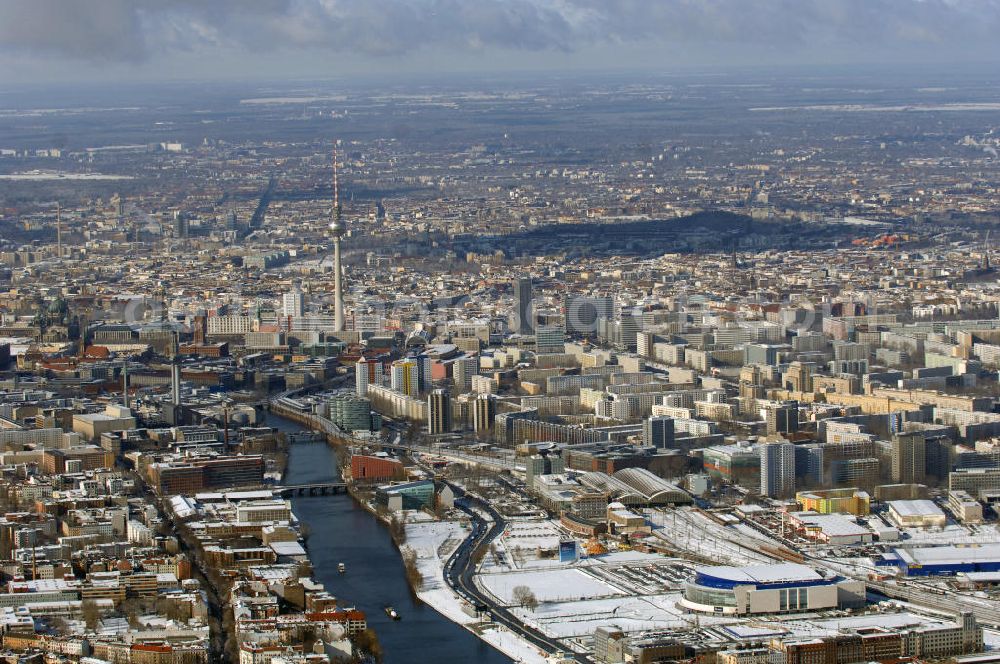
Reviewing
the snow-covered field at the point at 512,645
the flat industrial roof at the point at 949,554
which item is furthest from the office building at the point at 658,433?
the snow-covered field at the point at 512,645

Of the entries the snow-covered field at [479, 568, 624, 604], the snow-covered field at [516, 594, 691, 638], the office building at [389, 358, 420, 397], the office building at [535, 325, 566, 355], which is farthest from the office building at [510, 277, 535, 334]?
the snow-covered field at [516, 594, 691, 638]

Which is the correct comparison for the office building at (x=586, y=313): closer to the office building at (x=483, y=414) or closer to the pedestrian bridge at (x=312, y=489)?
the office building at (x=483, y=414)

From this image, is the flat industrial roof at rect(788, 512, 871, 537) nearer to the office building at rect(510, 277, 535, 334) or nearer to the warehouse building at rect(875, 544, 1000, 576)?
the warehouse building at rect(875, 544, 1000, 576)

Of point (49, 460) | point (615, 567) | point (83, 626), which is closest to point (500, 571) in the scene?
point (615, 567)

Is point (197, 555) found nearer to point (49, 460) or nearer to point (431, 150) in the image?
point (49, 460)

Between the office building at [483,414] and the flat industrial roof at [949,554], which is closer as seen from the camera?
the flat industrial roof at [949,554]

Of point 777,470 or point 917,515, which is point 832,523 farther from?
point 777,470
